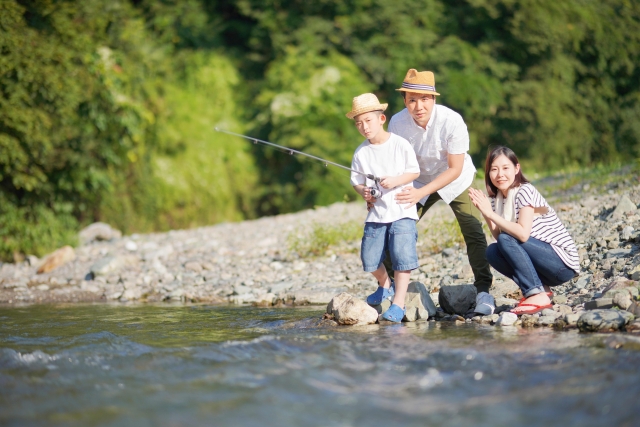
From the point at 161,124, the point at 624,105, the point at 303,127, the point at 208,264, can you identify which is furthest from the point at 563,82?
the point at 208,264

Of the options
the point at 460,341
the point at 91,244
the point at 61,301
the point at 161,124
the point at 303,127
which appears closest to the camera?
the point at 460,341

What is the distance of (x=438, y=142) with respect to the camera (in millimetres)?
4809

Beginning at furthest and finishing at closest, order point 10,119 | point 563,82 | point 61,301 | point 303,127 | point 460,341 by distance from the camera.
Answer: point 563,82 → point 303,127 → point 10,119 → point 61,301 → point 460,341

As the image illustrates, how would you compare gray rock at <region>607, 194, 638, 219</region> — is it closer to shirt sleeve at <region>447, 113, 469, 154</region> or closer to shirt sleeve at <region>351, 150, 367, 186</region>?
shirt sleeve at <region>447, 113, 469, 154</region>

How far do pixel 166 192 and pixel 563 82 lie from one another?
9003 mm

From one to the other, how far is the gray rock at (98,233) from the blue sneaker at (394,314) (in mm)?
7315

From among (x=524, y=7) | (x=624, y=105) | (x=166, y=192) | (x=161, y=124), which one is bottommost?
(x=166, y=192)

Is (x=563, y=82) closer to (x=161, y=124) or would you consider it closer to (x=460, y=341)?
(x=161, y=124)

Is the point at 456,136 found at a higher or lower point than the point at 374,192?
higher

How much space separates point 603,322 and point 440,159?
5.02 feet

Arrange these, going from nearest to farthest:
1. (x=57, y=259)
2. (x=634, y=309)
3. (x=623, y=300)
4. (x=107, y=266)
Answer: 1. (x=634, y=309)
2. (x=623, y=300)
3. (x=107, y=266)
4. (x=57, y=259)

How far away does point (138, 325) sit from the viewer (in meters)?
5.22

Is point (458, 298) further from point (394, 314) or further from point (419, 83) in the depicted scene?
point (419, 83)

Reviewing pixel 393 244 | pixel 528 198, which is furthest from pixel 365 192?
pixel 528 198
